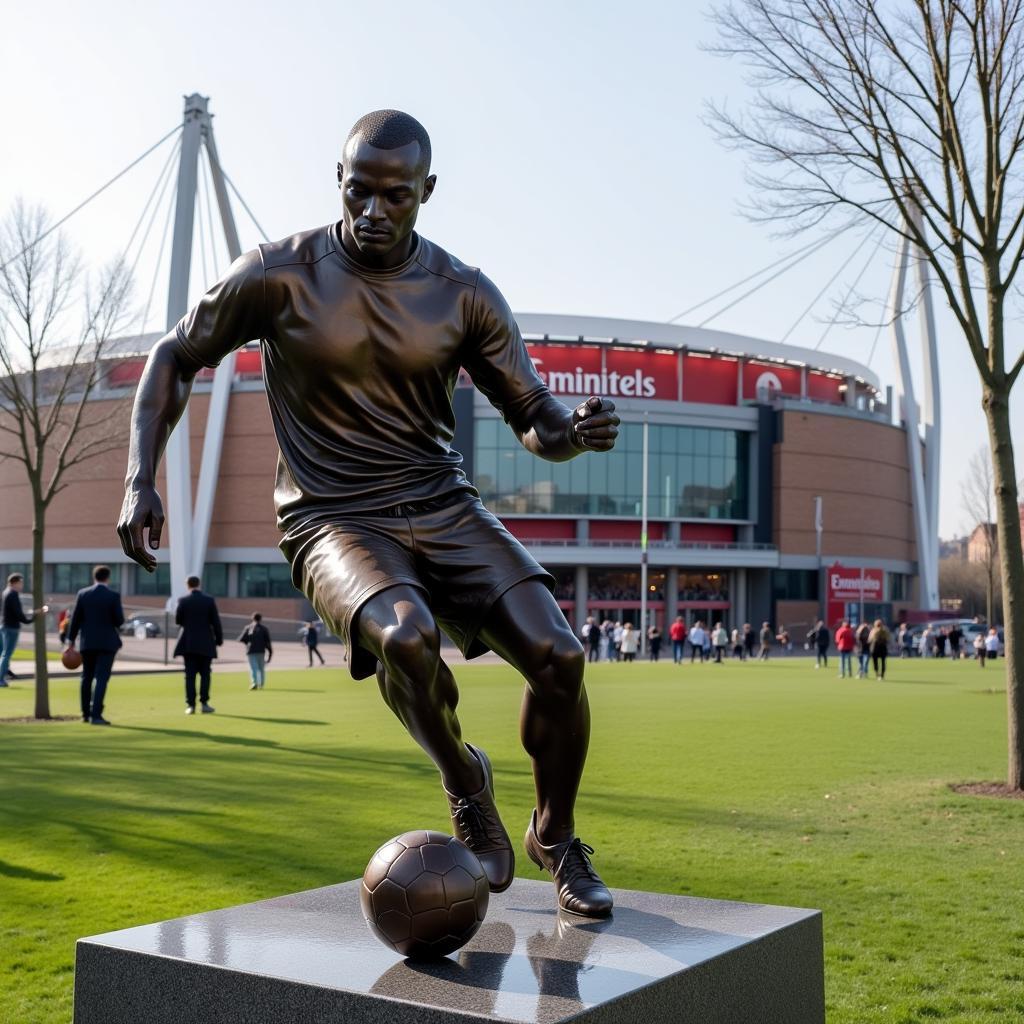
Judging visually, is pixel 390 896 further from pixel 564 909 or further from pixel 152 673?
pixel 152 673

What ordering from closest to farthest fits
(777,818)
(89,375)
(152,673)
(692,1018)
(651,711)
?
(692,1018) < (777,818) < (89,375) < (651,711) < (152,673)

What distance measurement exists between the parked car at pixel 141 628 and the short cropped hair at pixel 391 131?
52289mm

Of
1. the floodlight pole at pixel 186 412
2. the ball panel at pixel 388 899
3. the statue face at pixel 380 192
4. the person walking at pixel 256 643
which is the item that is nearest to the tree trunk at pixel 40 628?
the person walking at pixel 256 643

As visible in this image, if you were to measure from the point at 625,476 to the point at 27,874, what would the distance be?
204 ft

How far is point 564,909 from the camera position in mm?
4402

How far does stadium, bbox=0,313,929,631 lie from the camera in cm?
6712

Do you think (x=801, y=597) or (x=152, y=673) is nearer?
(x=152, y=673)

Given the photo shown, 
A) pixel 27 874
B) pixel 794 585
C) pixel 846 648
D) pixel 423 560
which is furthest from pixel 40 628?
pixel 794 585

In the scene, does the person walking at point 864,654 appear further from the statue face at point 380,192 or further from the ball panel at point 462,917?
the ball panel at point 462,917

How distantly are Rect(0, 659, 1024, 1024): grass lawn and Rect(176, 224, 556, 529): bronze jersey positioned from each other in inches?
→ 97.2

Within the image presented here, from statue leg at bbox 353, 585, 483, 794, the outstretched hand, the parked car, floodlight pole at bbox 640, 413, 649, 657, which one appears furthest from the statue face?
the parked car

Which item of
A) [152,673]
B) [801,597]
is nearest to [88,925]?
[152,673]

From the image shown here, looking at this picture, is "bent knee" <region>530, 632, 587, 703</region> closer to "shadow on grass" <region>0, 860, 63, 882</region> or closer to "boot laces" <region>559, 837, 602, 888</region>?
"boot laces" <region>559, 837, 602, 888</region>

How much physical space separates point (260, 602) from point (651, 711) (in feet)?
162
